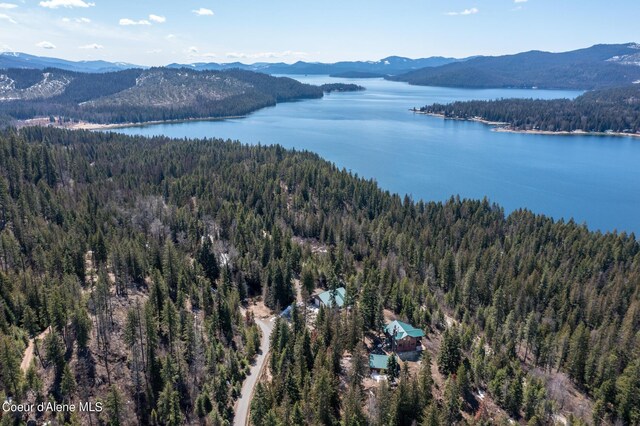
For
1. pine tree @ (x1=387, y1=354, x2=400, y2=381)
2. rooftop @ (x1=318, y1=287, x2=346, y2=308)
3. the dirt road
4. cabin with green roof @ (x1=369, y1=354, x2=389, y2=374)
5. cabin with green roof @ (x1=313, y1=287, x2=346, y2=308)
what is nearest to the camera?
the dirt road

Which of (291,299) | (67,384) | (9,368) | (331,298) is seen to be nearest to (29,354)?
(9,368)

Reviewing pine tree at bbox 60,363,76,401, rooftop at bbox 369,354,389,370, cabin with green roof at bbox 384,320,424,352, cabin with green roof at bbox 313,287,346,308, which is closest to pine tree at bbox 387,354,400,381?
rooftop at bbox 369,354,389,370

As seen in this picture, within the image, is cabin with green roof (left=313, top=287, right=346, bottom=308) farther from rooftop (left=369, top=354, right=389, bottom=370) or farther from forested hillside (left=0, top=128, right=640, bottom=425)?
rooftop (left=369, top=354, right=389, bottom=370)

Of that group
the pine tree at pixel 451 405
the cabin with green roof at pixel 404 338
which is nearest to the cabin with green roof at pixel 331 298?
the cabin with green roof at pixel 404 338

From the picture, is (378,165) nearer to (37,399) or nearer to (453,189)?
(453,189)

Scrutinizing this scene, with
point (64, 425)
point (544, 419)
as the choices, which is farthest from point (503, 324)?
point (64, 425)

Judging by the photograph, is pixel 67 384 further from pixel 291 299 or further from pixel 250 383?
pixel 291 299

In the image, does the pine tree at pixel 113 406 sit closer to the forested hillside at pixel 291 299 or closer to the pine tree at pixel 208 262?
the forested hillside at pixel 291 299
